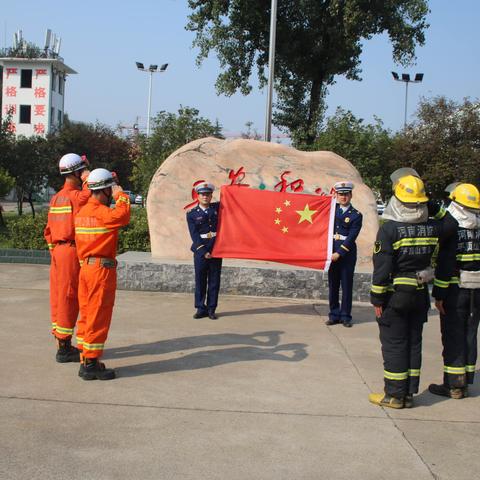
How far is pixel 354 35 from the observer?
1827 centimetres

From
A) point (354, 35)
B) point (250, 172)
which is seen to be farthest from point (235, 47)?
point (250, 172)

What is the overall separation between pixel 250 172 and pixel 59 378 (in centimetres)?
530

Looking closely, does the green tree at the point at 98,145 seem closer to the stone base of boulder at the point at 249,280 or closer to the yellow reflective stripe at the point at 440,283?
the stone base of boulder at the point at 249,280

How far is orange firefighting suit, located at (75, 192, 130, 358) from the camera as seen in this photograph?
4.90 meters

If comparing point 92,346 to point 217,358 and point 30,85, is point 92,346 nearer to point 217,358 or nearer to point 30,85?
point 217,358

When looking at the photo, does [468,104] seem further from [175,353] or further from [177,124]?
[175,353]

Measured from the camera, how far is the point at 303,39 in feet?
63.4

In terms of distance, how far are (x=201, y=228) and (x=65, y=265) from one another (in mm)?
2558

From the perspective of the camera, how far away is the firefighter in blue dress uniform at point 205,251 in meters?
7.54

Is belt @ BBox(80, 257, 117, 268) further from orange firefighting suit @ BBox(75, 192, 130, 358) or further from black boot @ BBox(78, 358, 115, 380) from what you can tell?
black boot @ BBox(78, 358, 115, 380)

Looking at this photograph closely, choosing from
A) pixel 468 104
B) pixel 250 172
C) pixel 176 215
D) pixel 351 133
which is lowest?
pixel 176 215

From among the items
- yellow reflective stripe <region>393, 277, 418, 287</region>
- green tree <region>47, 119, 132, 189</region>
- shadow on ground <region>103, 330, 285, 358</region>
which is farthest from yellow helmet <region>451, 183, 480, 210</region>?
green tree <region>47, 119, 132, 189</region>

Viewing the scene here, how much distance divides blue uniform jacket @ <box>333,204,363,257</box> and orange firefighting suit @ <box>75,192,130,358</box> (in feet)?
11.1

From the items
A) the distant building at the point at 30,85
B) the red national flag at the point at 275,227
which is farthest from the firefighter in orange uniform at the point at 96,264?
the distant building at the point at 30,85
